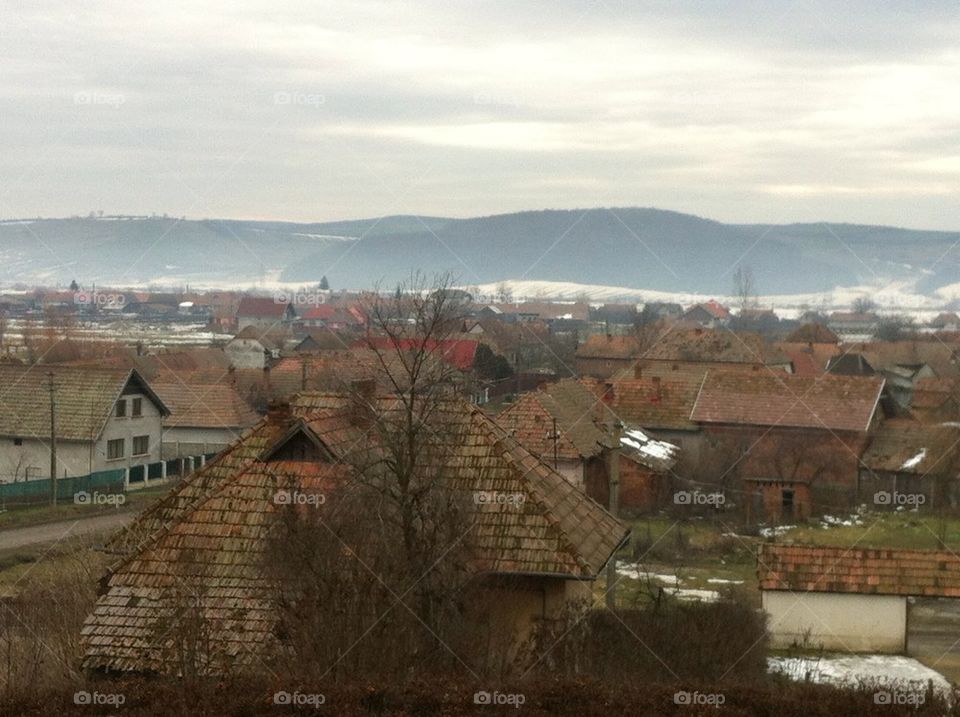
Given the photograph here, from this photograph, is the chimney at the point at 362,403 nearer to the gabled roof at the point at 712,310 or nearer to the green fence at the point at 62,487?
the green fence at the point at 62,487

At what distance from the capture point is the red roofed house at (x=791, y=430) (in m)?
37.9

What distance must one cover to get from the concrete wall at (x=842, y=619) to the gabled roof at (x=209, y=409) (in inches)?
1046

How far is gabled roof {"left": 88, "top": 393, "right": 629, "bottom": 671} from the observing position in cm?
1271

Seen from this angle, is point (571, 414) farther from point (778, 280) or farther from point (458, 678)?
point (778, 280)

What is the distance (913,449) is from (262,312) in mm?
71424

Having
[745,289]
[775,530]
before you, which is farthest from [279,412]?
[745,289]

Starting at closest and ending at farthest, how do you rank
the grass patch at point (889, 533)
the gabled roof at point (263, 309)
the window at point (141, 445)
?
1. the grass patch at point (889, 533)
2. the window at point (141, 445)
3. the gabled roof at point (263, 309)

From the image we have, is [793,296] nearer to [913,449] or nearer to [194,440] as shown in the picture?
[913,449]

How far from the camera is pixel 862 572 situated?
21.8 m

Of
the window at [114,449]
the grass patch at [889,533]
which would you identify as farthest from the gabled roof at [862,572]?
the window at [114,449]

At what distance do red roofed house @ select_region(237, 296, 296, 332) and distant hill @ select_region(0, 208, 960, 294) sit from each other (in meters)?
10.5

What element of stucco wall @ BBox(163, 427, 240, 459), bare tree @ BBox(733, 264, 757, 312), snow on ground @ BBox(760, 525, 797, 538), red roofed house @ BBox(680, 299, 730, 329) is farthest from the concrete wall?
bare tree @ BBox(733, 264, 757, 312)

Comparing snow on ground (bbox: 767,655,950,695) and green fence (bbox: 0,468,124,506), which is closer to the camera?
snow on ground (bbox: 767,655,950,695)

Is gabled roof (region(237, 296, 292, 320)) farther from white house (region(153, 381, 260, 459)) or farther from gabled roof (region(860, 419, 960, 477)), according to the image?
gabled roof (region(860, 419, 960, 477))
